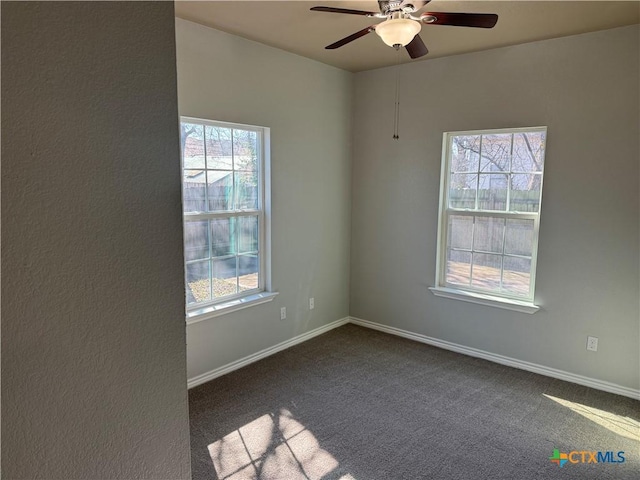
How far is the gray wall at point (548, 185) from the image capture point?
314 centimetres

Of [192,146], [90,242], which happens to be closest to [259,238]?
[192,146]

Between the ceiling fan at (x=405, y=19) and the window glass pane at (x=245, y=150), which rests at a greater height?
the ceiling fan at (x=405, y=19)

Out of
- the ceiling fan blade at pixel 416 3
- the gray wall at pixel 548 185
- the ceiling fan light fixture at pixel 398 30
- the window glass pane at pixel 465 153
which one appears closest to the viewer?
the ceiling fan blade at pixel 416 3

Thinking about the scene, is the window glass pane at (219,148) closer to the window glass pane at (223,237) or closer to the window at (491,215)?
the window glass pane at (223,237)

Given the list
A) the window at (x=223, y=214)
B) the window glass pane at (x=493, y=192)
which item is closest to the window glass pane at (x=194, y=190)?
the window at (x=223, y=214)

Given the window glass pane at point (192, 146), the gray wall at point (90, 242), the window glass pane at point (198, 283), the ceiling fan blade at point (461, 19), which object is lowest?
the window glass pane at point (198, 283)

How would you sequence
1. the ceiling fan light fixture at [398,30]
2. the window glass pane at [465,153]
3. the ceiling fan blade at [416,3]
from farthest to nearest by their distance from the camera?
the window glass pane at [465,153] < the ceiling fan light fixture at [398,30] < the ceiling fan blade at [416,3]

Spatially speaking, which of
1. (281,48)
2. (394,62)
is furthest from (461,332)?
(281,48)

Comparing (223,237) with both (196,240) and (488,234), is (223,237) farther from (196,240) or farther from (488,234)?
(488,234)

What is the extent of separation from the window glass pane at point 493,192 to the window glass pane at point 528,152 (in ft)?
0.47

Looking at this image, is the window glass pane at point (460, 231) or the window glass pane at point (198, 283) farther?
the window glass pane at point (460, 231)

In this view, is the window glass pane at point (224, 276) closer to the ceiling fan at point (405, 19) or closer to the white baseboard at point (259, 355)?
the white baseboard at point (259, 355)

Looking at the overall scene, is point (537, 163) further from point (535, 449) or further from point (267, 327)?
point (267, 327)

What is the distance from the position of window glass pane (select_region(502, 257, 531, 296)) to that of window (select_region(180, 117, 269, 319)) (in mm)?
2125
